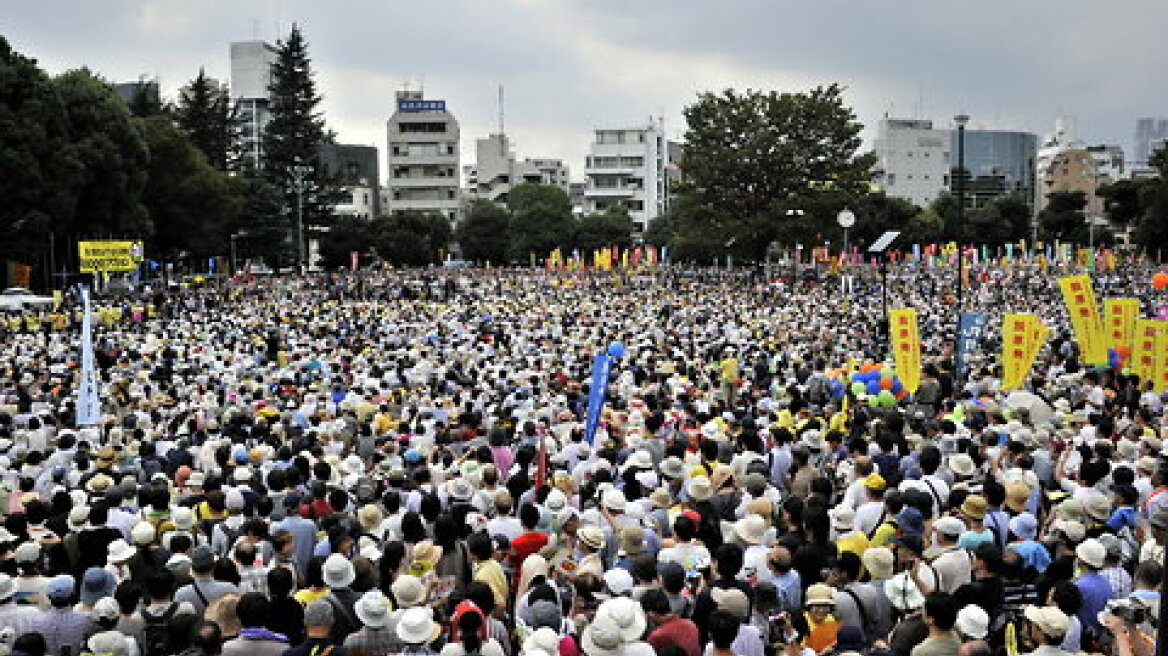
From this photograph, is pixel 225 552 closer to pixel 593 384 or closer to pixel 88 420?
pixel 593 384

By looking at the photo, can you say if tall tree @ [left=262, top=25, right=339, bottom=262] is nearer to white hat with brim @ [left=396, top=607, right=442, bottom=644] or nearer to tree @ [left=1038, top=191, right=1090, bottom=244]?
tree @ [left=1038, top=191, right=1090, bottom=244]

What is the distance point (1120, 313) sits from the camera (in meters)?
13.6

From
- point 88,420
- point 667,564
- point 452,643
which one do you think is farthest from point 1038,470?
point 88,420

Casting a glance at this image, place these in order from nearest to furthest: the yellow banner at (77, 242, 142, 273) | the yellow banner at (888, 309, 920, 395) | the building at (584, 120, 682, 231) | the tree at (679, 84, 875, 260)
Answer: the yellow banner at (888, 309, 920, 395) < the yellow banner at (77, 242, 142, 273) < the tree at (679, 84, 875, 260) < the building at (584, 120, 682, 231)

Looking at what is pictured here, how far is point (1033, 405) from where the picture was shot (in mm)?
10914

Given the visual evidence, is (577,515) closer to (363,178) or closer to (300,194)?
(300,194)

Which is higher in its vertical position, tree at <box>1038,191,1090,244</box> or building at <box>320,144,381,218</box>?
building at <box>320,144,381,218</box>

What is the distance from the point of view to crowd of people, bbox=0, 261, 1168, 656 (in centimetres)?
470

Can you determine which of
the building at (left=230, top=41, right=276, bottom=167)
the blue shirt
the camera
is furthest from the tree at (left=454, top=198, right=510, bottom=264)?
the camera

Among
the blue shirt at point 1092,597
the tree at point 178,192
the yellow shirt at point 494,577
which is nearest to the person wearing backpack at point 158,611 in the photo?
the yellow shirt at point 494,577

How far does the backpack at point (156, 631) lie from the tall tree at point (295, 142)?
53905 millimetres

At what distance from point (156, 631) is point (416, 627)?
57.8 inches

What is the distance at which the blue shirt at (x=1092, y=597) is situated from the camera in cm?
499

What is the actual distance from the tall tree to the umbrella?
50.4 metres
